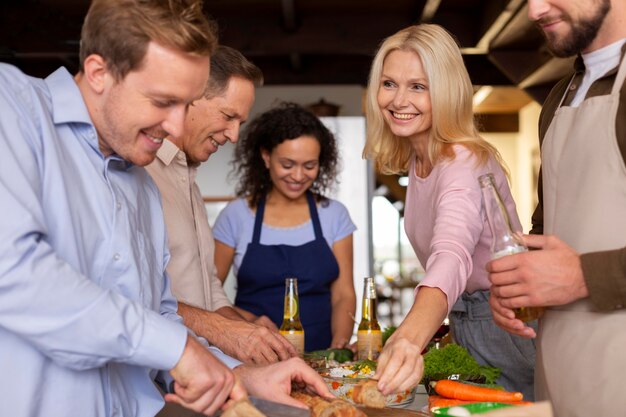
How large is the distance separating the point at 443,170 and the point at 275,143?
144cm

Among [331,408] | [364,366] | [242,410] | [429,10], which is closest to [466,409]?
[331,408]

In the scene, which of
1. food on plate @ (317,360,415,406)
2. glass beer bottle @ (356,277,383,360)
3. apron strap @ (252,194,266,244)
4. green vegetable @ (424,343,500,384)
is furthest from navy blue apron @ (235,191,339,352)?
green vegetable @ (424,343,500,384)

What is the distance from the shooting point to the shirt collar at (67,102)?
1.47 m

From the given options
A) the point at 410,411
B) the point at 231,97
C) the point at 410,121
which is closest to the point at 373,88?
the point at 410,121

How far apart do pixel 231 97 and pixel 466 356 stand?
109 centimetres

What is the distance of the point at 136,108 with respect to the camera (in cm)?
147

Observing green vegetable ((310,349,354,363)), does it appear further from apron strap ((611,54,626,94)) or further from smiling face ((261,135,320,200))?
apron strap ((611,54,626,94))

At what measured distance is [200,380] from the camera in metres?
1.37

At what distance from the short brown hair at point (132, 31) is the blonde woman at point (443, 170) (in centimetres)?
80

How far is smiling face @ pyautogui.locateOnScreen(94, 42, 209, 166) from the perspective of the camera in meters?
1.45

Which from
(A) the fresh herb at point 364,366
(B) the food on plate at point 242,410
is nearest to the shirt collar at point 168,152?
(A) the fresh herb at point 364,366

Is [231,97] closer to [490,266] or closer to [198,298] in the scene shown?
[198,298]

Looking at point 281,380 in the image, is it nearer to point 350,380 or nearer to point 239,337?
point 350,380

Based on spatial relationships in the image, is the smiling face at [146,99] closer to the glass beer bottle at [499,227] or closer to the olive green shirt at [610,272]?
the glass beer bottle at [499,227]
